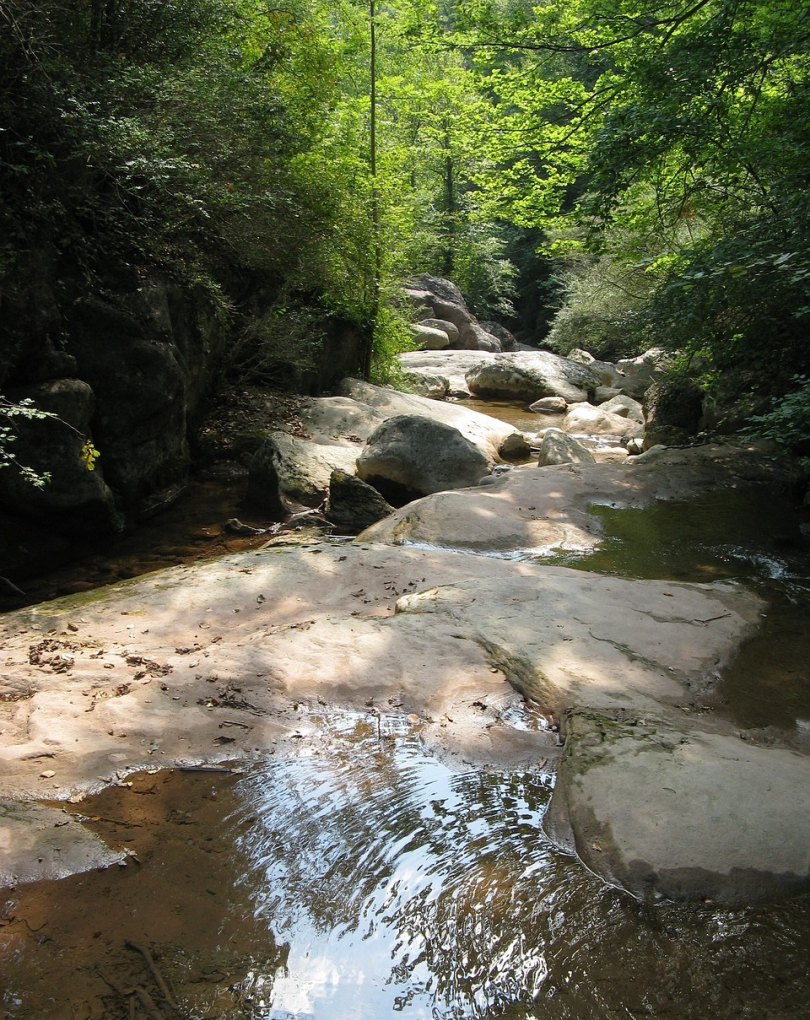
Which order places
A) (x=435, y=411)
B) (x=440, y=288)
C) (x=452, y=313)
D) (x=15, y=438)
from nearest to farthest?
1. (x=15, y=438)
2. (x=435, y=411)
3. (x=452, y=313)
4. (x=440, y=288)

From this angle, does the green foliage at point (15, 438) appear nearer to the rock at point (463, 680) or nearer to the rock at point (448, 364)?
the rock at point (463, 680)

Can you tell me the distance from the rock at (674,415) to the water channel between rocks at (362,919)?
854 centimetres

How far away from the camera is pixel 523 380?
1747 cm

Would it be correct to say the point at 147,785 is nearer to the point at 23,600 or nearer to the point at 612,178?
the point at 23,600

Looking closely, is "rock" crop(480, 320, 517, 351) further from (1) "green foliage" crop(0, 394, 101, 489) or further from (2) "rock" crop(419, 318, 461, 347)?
(1) "green foliage" crop(0, 394, 101, 489)

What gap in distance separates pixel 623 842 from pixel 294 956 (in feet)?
4.00

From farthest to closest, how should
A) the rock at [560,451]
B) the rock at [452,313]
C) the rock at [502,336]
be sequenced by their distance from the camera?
the rock at [502,336] → the rock at [452,313] → the rock at [560,451]

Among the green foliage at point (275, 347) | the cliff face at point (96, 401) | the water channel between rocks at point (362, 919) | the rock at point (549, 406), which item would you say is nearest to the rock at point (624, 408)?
the rock at point (549, 406)

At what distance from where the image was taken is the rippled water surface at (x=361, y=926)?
212 centimetres

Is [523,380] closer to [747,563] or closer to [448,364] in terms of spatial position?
[448,364]

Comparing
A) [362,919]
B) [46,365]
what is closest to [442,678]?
[362,919]

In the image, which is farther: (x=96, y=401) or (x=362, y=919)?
(x=96, y=401)

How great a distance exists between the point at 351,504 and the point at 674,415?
223 inches

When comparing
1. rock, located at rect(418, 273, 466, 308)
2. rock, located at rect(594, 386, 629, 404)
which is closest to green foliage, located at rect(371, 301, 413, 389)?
rock, located at rect(594, 386, 629, 404)
